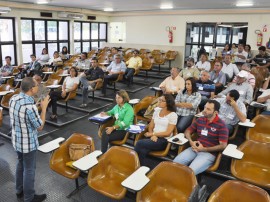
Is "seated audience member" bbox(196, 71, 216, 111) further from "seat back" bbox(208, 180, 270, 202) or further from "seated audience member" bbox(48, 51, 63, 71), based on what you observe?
"seated audience member" bbox(48, 51, 63, 71)

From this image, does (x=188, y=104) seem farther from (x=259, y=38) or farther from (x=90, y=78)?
(x=259, y=38)

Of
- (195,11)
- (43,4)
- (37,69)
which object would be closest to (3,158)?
(37,69)

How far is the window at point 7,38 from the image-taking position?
9.59m

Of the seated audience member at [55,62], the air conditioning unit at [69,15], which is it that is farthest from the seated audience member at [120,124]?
→ the air conditioning unit at [69,15]

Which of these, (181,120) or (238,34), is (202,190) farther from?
(238,34)

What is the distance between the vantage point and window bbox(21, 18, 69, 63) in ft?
34.0

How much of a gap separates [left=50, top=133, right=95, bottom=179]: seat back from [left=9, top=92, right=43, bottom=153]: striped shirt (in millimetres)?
396

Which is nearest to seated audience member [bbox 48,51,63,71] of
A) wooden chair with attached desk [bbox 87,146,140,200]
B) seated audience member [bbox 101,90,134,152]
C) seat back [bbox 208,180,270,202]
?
seated audience member [bbox 101,90,134,152]

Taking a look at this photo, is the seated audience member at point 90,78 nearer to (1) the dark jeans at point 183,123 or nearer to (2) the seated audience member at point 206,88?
(2) the seated audience member at point 206,88

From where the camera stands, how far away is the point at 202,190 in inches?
90.9

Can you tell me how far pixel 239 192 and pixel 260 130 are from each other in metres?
1.72

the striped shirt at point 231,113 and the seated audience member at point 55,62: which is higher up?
the seated audience member at point 55,62

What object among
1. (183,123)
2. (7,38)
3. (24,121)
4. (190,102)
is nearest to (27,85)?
(24,121)

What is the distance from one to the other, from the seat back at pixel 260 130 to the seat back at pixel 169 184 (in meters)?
1.55
